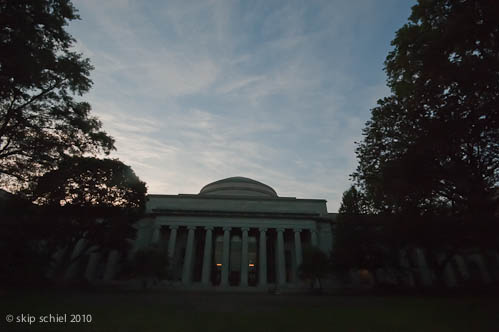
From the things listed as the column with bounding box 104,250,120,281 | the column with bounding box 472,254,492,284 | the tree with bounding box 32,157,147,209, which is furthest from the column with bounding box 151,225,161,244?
the column with bounding box 472,254,492,284

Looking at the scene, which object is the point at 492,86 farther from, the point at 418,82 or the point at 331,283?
the point at 331,283

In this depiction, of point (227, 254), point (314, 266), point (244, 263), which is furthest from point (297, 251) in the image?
point (227, 254)

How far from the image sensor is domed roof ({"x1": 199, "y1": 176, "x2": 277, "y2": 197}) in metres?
58.9

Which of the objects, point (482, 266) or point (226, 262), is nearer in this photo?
point (226, 262)

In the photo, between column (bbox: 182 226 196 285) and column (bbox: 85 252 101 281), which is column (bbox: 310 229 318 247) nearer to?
column (bbox: 182 226 196 285)

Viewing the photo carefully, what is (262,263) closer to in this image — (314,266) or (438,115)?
(314,266)

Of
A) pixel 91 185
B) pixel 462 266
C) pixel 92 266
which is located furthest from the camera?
pixel 462 266

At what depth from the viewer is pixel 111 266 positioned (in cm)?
4431

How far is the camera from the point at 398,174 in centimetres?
1816

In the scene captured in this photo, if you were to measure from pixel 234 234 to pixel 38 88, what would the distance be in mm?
39453

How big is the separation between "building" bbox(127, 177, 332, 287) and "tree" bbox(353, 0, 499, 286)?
2204cm

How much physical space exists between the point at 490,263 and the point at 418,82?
166 feet

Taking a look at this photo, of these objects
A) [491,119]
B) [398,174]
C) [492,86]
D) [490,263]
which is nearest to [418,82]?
[492,86]

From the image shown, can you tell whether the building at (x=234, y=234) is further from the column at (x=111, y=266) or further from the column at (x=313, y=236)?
the column at (x=111, y=266)
